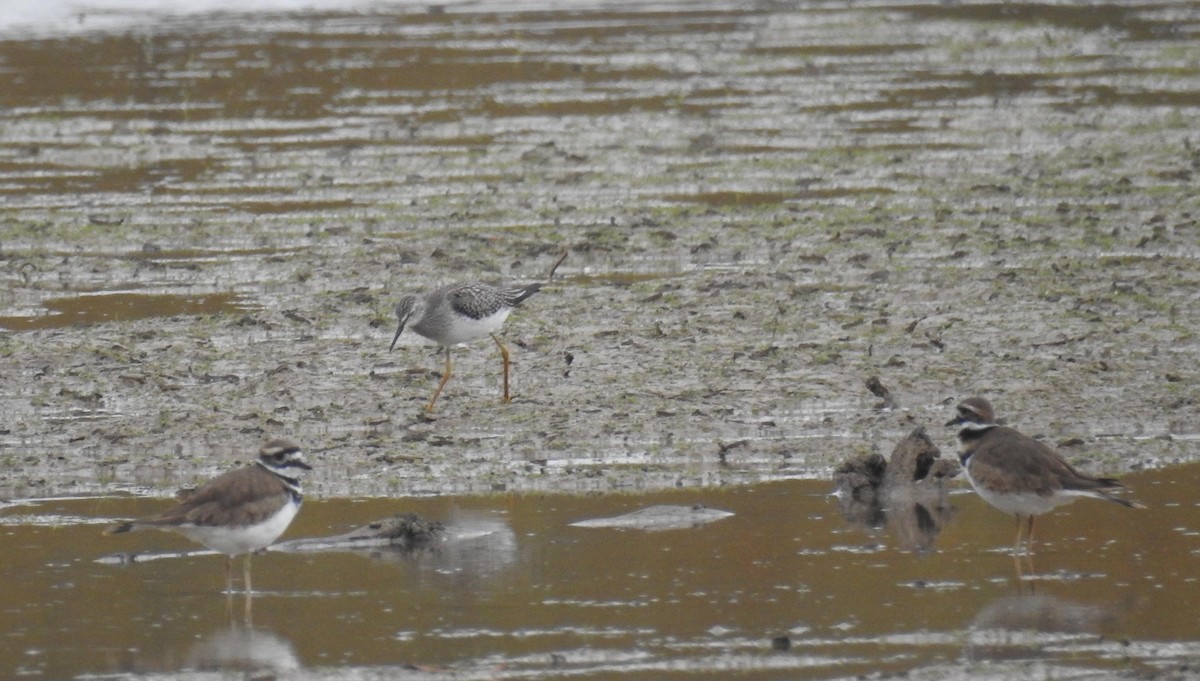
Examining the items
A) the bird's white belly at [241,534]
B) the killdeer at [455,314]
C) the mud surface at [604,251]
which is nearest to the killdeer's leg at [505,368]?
the killdeer at [455,314]

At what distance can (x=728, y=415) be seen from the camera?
1173 centimetres

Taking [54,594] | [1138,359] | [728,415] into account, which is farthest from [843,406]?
[54,594]

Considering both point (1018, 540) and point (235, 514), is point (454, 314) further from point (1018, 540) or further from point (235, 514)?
point (1018, 540)

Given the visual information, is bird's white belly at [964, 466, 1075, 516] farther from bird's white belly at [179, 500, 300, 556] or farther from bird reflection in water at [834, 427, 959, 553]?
bird's white belly at [179, 500, 300, 556]

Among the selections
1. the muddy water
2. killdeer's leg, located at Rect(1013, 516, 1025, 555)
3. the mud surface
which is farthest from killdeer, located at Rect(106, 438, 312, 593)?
killdeer's leg, located at Rect(1013, 516, 1025, 555)

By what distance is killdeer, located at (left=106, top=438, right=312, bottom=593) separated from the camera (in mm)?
8898

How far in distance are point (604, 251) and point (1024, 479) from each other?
23.7 ft

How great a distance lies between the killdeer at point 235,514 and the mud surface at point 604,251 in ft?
4.99

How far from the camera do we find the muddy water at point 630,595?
8023 millimetres

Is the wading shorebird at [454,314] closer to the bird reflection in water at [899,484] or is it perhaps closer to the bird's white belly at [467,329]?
the bird's white belly at [467,329]

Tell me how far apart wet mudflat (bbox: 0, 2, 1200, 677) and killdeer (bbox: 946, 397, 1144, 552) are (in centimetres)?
31

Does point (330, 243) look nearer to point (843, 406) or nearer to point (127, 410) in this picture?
point (127, 410)

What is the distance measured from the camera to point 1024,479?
30.5ft

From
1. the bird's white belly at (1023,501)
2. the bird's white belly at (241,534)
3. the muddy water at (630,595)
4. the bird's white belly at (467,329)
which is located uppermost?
the bird's white belly at (467,329)
